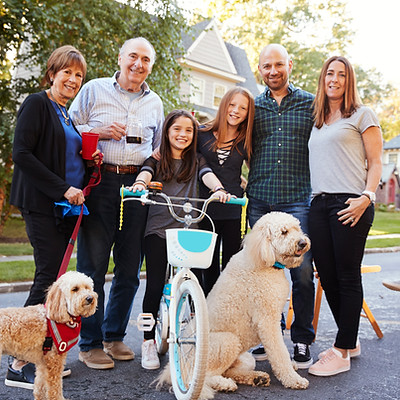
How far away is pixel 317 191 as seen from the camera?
379 cm

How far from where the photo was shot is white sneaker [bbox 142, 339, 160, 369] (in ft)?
12.2

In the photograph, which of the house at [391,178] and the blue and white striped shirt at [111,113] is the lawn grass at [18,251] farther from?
the house at [391,178]

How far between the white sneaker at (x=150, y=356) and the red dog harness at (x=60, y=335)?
967 millimetres

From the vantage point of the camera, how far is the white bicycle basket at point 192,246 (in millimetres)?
3025

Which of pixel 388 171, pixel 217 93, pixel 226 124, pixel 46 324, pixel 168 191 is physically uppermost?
pixel 217 93

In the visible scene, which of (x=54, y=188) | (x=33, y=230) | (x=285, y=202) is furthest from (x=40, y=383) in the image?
(x=285, y=202)

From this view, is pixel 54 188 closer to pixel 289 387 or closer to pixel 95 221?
pixel 95 221

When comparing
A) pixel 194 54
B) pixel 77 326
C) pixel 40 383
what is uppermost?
pixel 194 54

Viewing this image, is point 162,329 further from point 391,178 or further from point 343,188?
point 391,178

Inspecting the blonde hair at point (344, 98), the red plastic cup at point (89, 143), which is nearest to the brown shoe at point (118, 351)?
the red plastic cup at point (89, 143)

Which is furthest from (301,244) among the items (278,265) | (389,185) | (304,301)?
(389,185)

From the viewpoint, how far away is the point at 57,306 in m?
2.77

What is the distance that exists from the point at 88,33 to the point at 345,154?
806cm

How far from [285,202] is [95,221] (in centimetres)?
165
